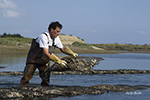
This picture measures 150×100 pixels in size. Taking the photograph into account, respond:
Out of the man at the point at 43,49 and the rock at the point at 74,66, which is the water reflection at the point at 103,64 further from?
the man at the point at 43,49

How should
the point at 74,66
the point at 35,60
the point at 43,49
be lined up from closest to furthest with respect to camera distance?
the point at 43,49
the point at 35,60
the point at 74,66

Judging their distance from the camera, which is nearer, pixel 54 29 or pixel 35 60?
pixel 54 29

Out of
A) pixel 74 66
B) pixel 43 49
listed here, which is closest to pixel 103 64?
pixel 74 66

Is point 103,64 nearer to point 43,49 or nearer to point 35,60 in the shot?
point 35,60

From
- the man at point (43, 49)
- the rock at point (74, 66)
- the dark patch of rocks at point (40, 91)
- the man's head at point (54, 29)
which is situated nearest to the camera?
the dark patch of rocks at point (40, 91)

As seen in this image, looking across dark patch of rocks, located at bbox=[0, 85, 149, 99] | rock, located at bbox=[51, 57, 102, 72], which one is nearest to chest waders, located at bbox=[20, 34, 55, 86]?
dark patch of rocks, located at bbox=[0, 85, 149, 99]

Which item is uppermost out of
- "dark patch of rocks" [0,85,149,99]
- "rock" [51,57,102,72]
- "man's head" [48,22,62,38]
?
"man's head" [48,22,62,38]

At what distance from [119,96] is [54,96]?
66.3 inches

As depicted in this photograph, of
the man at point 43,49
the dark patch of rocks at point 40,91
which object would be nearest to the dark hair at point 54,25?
the man at point 43,49

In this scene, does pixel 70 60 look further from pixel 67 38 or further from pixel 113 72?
pixel 67 38

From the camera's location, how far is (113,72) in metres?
14.5

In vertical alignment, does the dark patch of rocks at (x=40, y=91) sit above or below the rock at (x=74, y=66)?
below

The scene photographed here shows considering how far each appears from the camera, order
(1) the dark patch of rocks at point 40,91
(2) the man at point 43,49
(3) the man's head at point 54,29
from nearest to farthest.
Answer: (1) the dark patch of rocks at point 40,91
(2) the man at point 43,49
(3) the man's head at point 54,29

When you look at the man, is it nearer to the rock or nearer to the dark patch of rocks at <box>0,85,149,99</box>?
the dark patch of rocks at <box>0,85,149,99</box>
